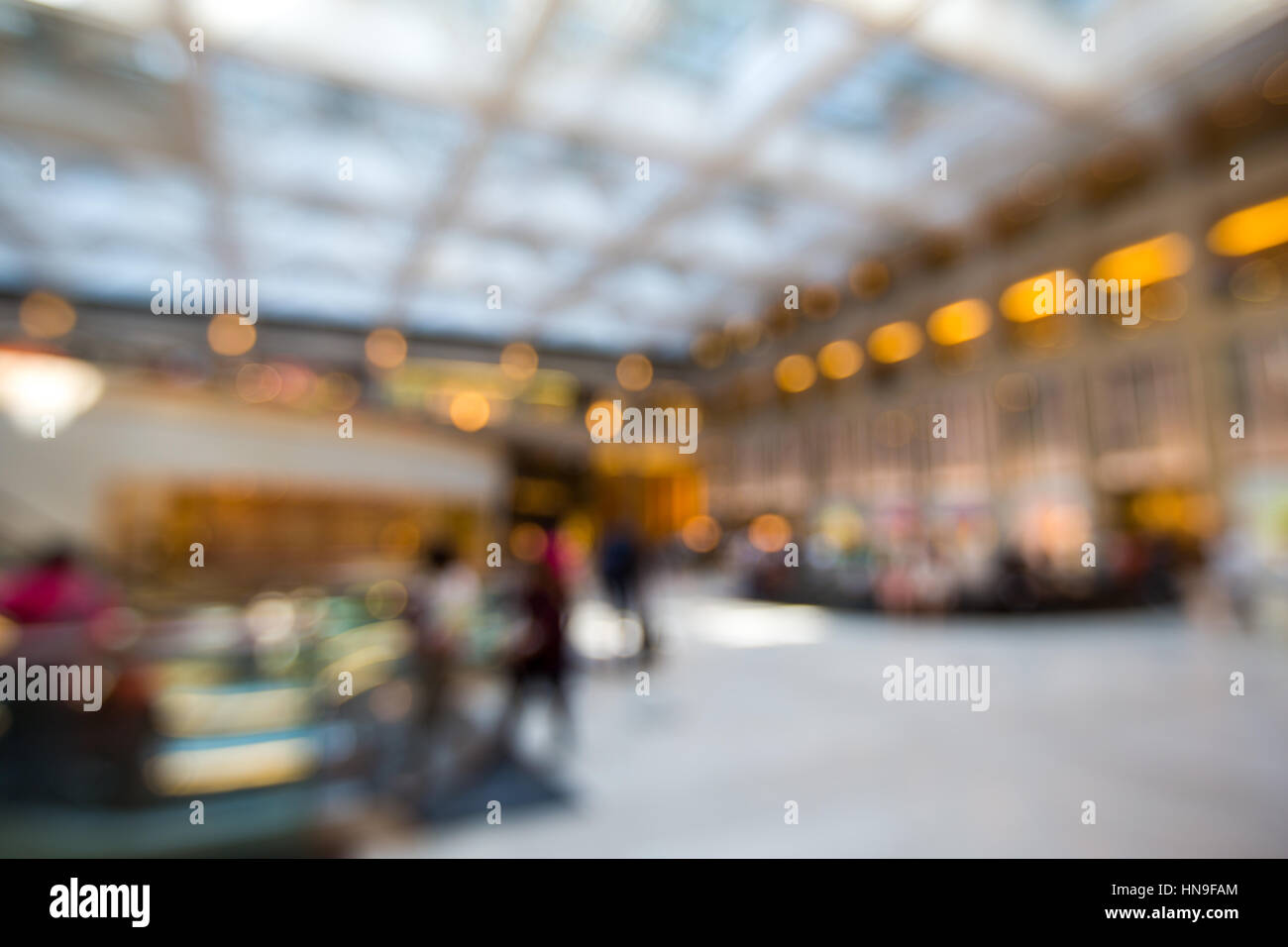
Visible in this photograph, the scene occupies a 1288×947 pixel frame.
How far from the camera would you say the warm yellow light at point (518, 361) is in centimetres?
2875

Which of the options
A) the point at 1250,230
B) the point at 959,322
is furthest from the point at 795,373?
the point at 1250,230

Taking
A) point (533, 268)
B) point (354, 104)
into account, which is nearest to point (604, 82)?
point (354, 104)

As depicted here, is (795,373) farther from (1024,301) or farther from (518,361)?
(518,361)

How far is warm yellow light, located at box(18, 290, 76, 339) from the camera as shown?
21.8 meters

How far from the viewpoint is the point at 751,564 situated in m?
15.9

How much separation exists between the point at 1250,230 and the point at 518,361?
25062 millimetres

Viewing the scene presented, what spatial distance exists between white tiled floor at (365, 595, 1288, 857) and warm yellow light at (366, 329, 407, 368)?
2410cm

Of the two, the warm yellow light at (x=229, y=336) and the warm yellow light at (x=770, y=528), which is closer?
the warm yellow light at (x=770, y=528)

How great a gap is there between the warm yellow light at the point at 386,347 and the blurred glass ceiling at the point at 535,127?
18.6ft

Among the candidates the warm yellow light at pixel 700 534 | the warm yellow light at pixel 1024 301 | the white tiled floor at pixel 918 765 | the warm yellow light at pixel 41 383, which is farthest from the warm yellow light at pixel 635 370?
the warm yellow light at pixel 41 383

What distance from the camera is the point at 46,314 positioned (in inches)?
879

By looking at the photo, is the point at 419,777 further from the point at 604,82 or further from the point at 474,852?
the point at 604,82

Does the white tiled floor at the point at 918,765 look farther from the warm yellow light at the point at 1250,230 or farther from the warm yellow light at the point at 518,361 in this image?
the warm yellow light at the point at 518,361
